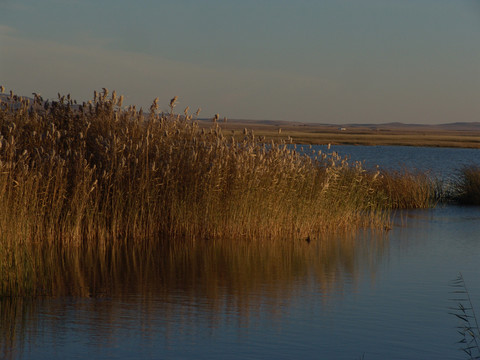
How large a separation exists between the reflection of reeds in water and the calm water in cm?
2

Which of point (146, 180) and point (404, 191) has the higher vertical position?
point (146, 180)

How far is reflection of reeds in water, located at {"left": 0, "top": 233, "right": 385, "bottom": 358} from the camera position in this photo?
340 inches

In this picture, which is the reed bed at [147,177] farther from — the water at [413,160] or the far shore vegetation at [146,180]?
the water at [413,160]

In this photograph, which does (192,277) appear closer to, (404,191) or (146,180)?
(146,180)

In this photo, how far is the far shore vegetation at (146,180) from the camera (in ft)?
41.1

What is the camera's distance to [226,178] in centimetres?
1384

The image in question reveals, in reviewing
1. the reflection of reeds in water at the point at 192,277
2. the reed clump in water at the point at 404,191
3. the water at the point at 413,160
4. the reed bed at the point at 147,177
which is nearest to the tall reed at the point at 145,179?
the reed bed at the point at 147,177

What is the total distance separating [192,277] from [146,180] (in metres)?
2.99

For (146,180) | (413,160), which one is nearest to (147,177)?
(146,180)

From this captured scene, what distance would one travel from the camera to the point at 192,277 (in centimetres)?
1073

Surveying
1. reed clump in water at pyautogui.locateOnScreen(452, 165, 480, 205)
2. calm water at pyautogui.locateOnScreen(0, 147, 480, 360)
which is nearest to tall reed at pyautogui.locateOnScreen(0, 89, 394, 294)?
calm water at pyautogui.locateOnScreen(0, 147, 480, 360)

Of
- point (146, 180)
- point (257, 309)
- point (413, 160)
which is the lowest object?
point (257, 309)

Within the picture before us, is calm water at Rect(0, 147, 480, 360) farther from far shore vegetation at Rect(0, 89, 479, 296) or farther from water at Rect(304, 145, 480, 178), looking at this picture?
water at Rect(304, 145, 480, 178)

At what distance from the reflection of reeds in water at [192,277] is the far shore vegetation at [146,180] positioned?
0.41m
